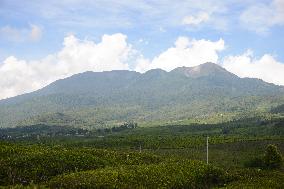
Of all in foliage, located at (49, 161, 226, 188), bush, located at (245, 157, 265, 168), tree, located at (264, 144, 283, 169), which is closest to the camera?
foliage, located at (49, 161, 226, 188)

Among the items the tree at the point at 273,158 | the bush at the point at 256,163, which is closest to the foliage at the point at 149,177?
the tree at the point at 273,158

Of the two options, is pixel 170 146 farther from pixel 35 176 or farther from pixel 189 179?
pixel 35 176

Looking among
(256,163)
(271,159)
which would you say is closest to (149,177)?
(271,159)

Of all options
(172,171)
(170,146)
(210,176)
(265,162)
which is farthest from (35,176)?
(170,146)

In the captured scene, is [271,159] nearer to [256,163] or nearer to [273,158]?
[273,158]

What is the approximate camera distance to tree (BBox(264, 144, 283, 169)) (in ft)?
288

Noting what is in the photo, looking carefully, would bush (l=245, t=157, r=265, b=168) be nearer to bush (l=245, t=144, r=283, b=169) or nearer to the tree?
bush (l=245, t=144, r=283, b=169)

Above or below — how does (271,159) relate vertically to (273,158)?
below

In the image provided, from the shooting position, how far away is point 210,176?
69.6 metres

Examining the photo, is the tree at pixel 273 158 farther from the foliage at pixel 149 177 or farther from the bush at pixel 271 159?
the foliage at pixel 149 177

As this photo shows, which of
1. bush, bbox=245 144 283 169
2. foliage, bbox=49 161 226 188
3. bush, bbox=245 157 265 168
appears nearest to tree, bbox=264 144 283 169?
bush, bbox=245 144 283 169

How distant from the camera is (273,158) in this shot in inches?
3492

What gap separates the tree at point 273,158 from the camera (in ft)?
288

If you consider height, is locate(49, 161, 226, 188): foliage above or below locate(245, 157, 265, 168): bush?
above
